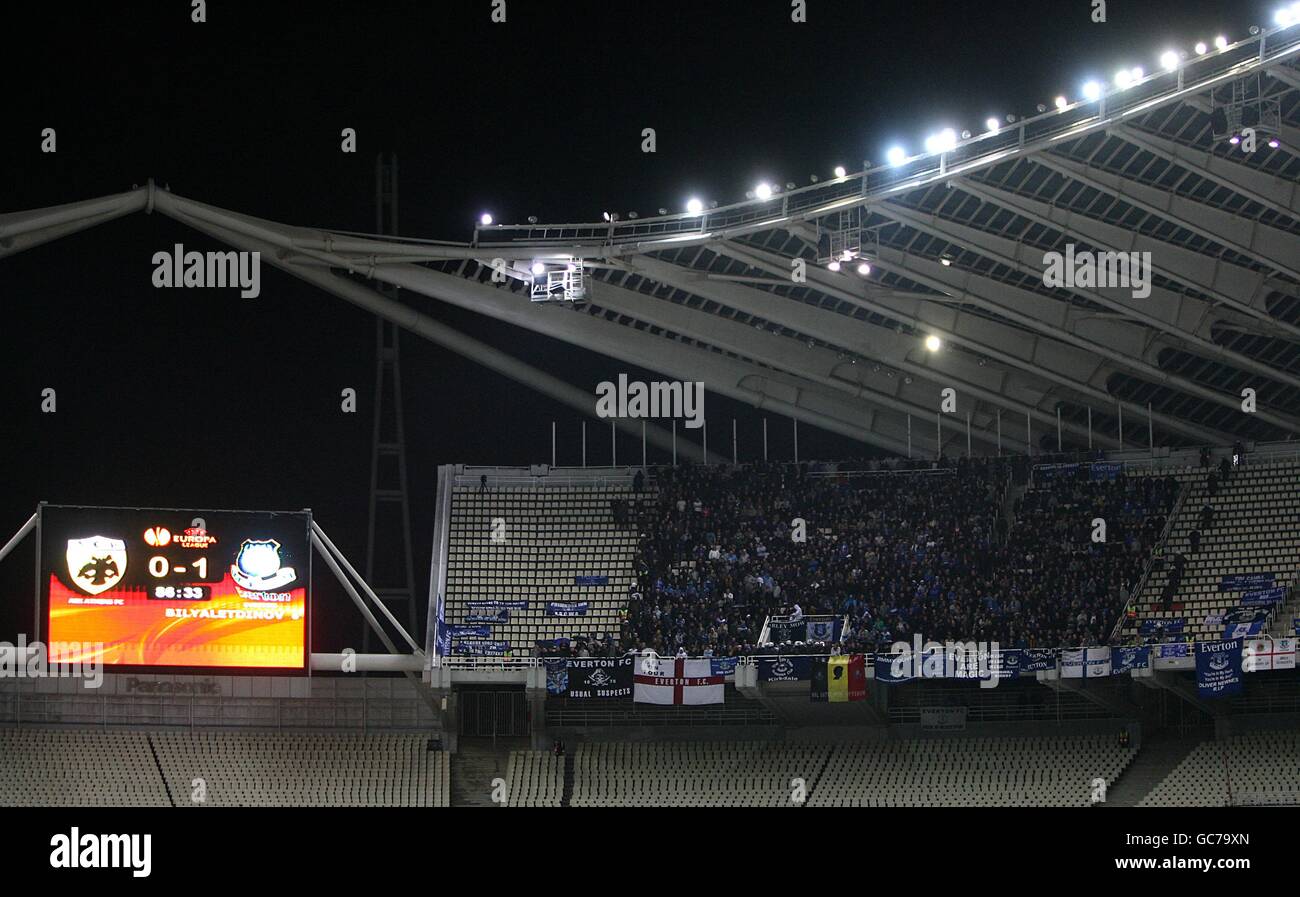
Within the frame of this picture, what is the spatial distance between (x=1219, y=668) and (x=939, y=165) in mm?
12366

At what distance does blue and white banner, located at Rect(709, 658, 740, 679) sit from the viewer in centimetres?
4403

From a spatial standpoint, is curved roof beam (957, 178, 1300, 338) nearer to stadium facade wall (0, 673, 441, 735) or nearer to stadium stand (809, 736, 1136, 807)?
stadium stand (809, 736, 1136, 807)

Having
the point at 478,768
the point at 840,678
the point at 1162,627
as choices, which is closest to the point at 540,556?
the point at 478,768

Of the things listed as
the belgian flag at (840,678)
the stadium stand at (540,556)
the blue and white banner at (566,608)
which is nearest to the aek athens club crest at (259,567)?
the stadium stand at (540,556)

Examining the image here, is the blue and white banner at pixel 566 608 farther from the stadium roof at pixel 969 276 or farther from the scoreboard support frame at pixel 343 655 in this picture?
the stadium roof at pixel 969 276

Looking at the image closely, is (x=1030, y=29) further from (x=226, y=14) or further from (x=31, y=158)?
(x=31, y=158)

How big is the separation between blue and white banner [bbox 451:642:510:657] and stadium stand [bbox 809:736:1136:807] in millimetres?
8615

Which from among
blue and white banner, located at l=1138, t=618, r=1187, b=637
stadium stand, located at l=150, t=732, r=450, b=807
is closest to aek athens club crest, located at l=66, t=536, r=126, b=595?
stadium stand, located at l=150, t=732, r=450, b=807

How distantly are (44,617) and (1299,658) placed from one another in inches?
1092

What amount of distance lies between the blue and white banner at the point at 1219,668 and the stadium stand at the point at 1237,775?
122 inches

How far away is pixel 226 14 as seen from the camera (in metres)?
49.7

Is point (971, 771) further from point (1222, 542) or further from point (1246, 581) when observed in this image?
point (1222, 542)

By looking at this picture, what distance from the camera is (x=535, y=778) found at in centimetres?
4681

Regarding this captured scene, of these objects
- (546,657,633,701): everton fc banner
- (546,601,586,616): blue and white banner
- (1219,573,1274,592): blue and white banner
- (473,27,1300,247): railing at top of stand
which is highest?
(473,27,1300,247): railing at top of stand
